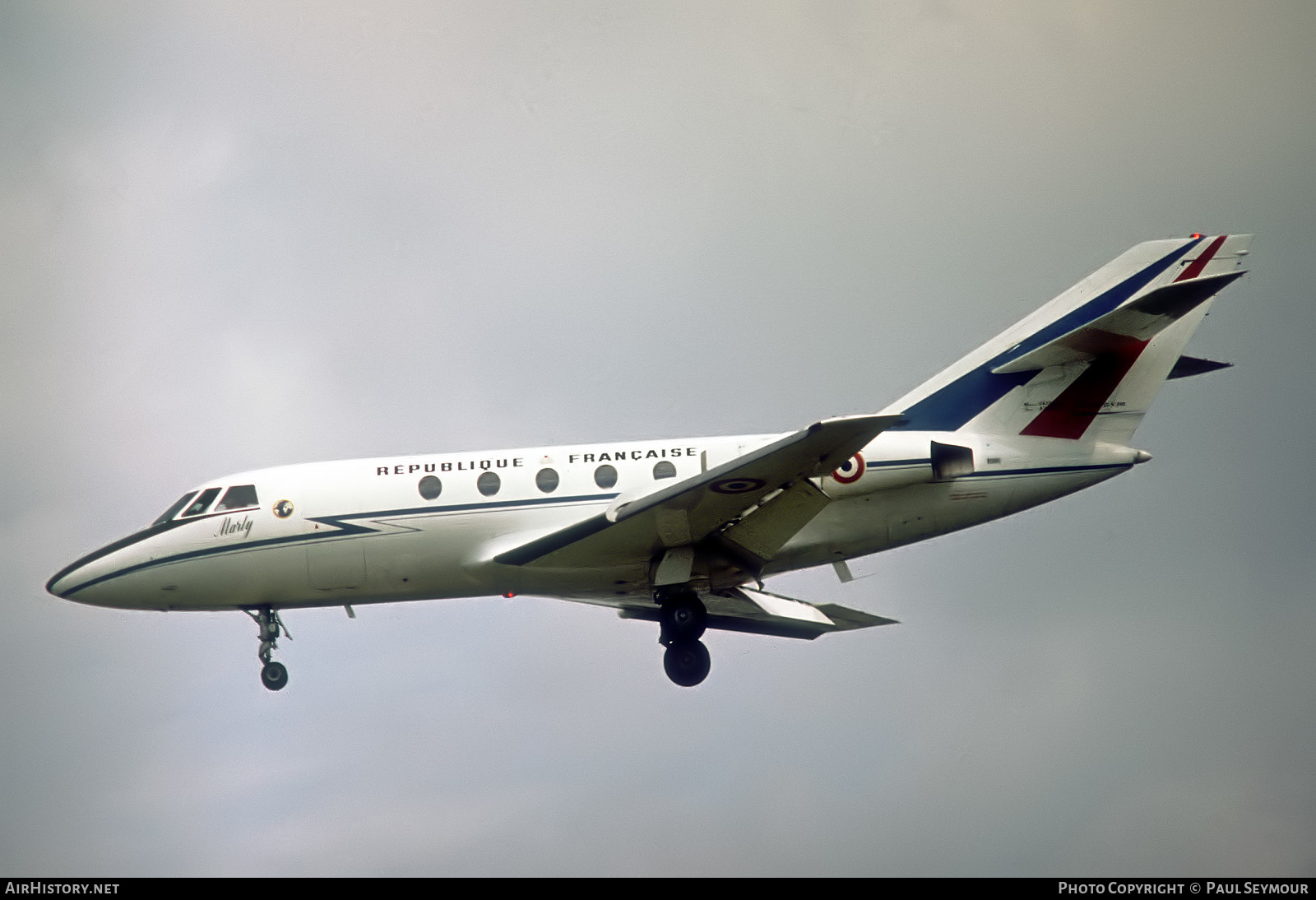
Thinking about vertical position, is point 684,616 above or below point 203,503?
below

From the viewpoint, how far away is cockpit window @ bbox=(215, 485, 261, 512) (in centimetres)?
2494

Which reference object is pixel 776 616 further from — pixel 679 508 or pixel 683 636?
pixel 679 508

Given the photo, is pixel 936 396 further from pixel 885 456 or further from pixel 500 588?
pixel 500 588

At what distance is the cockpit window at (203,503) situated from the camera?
25.2 m

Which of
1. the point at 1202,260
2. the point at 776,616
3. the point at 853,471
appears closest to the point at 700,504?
the point at 853,471

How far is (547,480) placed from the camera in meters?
24.1

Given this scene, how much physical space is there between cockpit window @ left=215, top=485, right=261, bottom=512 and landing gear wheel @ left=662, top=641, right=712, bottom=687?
7708 millimetres

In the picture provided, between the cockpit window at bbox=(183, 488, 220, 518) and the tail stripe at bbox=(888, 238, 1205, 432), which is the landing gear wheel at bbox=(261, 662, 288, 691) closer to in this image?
the cockpit window at bbox=(183, 488, 220, 518)

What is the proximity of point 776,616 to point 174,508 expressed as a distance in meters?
11.6

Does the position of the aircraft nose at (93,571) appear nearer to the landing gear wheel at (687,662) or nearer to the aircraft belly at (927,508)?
the landing gear wheel at (687,662)

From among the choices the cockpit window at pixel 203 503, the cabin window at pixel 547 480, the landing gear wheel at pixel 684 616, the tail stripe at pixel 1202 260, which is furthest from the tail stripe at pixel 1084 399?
the cockpit window at pixel 203 503

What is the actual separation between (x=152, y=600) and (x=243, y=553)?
2.01 metres

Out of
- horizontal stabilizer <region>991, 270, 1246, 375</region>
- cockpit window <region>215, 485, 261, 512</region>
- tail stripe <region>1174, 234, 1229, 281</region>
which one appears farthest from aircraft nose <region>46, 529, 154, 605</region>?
tail stripe <region>1174, 234, 1229, 281</region>
